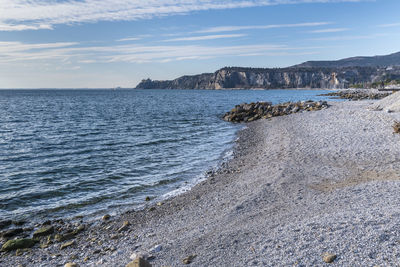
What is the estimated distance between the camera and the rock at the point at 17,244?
9062 mm

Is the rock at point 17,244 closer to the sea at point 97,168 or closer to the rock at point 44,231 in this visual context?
the rock at point 44,231

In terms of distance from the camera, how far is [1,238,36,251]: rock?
29.7 feet

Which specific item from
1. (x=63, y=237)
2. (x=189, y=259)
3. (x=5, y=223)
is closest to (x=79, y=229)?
(x=63, y=237)

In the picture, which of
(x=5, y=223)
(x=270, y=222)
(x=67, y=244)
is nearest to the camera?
(x=270, y=222)

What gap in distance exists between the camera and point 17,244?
918 cm

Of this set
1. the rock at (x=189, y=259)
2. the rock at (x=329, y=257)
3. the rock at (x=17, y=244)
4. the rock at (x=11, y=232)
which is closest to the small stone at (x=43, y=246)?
the rock at (x=17, y=244)

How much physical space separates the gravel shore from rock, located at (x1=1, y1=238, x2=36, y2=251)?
0.22m

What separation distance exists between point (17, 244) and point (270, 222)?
7325mm

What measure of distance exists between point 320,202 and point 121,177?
33.0ft

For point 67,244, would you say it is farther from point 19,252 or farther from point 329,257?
point 329,257

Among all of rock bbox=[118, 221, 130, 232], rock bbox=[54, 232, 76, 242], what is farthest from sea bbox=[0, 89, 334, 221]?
rock bbox=[118, 221, 130, 232]

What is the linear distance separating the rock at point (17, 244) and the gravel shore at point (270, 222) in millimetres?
224

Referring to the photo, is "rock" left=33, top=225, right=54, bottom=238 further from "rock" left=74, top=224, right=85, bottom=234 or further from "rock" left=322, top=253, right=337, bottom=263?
"rock" left=322, top=253, right=337, bottom=263

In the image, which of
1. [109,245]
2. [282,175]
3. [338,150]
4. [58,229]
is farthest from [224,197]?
[338,150]
